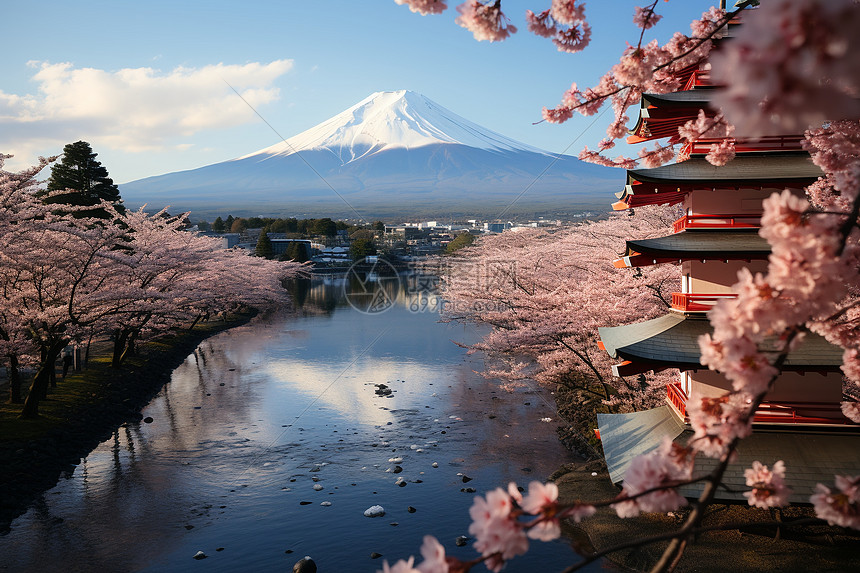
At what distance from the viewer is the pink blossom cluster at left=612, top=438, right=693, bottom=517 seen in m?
1.98

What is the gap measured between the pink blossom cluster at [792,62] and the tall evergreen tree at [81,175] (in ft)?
110

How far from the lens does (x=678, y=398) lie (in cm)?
850

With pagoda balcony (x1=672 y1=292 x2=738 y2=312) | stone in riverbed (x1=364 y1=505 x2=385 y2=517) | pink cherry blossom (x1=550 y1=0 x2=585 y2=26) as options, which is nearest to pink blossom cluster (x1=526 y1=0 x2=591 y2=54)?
pink cherry blossom (x1=550 y1=0 x2=585 y2=26)

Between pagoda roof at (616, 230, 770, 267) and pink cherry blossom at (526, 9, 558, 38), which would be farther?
pagoda roof at (616, 230, 770, 267)

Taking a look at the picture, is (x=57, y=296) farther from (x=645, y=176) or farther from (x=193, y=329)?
(x=193, y=329)

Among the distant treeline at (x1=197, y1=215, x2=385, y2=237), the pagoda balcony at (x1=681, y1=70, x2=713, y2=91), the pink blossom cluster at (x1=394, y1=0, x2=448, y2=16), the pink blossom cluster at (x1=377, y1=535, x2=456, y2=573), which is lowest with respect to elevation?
the distant treeline at (x1=197, y1=215, x2=385, y2=237)

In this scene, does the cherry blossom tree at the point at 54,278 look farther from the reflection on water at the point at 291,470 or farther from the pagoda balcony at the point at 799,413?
the pagoda balcony at the point at 799,413

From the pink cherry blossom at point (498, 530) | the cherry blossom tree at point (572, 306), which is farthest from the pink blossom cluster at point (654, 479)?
the cherry blossom tree at point (572, 306)

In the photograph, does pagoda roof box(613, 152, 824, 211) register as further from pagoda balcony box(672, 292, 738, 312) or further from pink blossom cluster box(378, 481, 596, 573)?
pink blossom cluster box(378, 481, 596, 573)

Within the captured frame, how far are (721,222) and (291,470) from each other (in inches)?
354

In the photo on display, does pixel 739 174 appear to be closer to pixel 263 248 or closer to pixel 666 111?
pixel 666 111

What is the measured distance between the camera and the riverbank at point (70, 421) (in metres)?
10.8

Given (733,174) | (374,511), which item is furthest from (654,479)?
(374,511)

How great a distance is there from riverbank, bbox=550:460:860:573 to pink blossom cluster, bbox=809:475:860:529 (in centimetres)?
520
